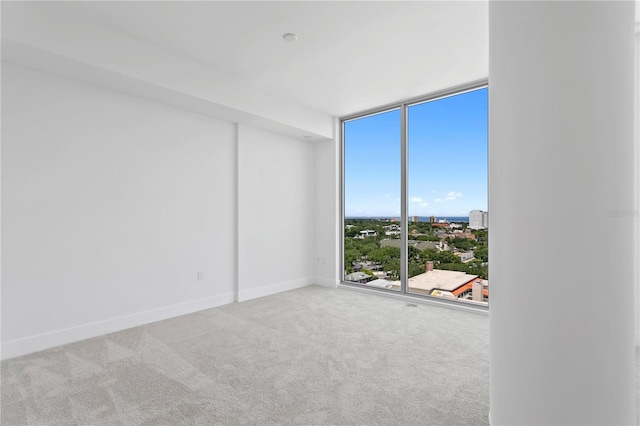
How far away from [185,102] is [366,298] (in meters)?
3.36

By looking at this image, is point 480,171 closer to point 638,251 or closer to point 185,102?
point 638,251

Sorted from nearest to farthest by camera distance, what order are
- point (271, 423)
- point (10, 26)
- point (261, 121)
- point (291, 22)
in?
point (271, 423) → point (10, 26) → point (291, 22) → point (261, 121)

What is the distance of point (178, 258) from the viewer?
394 centimetres

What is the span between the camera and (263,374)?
2.42 metres

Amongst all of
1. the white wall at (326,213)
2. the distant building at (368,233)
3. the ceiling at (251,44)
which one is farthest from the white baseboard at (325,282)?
the ceiling at (251,44)

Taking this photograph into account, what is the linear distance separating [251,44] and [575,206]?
9.66 ft

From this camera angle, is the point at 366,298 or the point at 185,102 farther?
the point at 366,298

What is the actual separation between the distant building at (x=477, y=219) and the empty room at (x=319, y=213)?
12 millimetres

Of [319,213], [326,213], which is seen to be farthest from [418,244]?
[319,213]

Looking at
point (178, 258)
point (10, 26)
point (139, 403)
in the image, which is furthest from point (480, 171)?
point (10, 26)

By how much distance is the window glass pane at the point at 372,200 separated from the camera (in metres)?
4.89

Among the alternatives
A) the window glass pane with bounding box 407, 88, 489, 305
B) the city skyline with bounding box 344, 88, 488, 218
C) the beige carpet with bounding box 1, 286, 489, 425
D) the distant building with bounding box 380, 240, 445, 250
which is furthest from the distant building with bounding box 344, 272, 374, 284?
the beige carpet with bounding box 1, 286, 489, 425

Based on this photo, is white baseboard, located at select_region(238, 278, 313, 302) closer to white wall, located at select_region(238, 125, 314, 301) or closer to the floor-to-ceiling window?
white wall, located at select_region(238, 125, 314, 301)

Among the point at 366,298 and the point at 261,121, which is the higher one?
the point at 261,121
